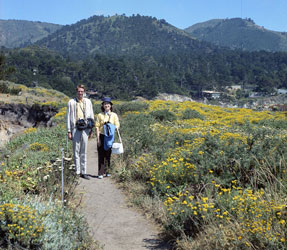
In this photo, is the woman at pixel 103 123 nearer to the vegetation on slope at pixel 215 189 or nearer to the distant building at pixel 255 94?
the vegetation on slope at pixel 215 189

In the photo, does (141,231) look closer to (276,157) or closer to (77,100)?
(276,157)

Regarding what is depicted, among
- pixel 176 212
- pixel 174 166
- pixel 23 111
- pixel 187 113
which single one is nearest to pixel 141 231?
pixel 176 212

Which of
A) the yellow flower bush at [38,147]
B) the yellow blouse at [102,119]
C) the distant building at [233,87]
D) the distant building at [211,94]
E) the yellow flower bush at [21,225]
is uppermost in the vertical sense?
the distant building at [233,87]

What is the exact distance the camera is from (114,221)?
4.93m

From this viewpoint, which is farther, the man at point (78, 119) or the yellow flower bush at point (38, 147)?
the yellow flower bush at point (38, 147)

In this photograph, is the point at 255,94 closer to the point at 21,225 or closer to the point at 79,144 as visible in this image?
the point at 79,144

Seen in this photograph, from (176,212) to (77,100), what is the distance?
3.43 m

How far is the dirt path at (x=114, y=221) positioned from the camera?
4215 millimetres

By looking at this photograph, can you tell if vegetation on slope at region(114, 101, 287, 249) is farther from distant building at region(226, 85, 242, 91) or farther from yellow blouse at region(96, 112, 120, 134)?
distant building at region(226, 85, 242, 91)

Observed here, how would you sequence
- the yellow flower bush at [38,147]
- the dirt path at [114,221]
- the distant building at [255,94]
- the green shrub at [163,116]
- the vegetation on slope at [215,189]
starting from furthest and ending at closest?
the distant building at [255,94] < the green shrub at [163,116] < the yellow flower bush at [38,147] < the dirt path at [114,221] < the vegetation on slope at [215,189]

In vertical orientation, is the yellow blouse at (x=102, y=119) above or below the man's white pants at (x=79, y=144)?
above

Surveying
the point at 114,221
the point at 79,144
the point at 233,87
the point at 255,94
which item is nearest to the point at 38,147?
the point at 79,144

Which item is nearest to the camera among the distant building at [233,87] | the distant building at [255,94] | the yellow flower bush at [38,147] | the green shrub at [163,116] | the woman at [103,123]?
the woman at [103,123]

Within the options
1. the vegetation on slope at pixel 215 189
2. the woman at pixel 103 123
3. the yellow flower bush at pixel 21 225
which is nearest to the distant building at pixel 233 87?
the vegetation on slope at pixel 215 189
